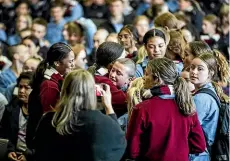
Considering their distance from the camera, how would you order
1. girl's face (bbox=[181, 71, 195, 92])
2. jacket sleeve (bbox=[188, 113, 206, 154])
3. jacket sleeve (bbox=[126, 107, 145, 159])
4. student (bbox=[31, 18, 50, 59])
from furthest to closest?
student (bbox=[31, 18, 50, 59])
girl's face (bbox=[181, 71, 195, 92])
jacket sleeve (bbox=[188, 113, 206, 154])
jacket sleeve (bbox=[126, 107, 145, 159])

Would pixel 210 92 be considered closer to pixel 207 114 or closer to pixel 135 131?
pixel 207 114

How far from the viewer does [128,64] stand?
8828mm

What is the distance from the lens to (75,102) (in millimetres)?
7352

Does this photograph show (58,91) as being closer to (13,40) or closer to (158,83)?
(158,83)

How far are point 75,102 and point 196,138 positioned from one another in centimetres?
139

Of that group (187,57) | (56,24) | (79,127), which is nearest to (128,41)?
(187,57)

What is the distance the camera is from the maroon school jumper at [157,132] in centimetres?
781

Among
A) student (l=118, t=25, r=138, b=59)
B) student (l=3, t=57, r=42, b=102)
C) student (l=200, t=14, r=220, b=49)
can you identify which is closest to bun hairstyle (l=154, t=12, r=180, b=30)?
student (l=118, t=25, r=138, b=59)

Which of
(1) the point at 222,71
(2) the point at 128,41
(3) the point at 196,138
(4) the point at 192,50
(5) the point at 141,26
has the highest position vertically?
(5) the point at 141,26

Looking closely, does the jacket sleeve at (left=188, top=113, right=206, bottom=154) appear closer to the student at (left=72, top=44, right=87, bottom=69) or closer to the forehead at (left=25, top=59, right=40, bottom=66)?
the student at (left=72, top=44, right=87, bottom=69)

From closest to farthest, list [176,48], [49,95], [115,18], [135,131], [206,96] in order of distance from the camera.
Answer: [135,131], [49,95], [206,96], [176,48], [115,18]

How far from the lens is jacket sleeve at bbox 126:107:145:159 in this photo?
25.6ft

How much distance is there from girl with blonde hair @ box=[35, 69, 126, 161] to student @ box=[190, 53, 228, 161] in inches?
60.2

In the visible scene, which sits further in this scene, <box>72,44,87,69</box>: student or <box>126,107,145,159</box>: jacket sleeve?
<box>72,44,87,69</box>: student
